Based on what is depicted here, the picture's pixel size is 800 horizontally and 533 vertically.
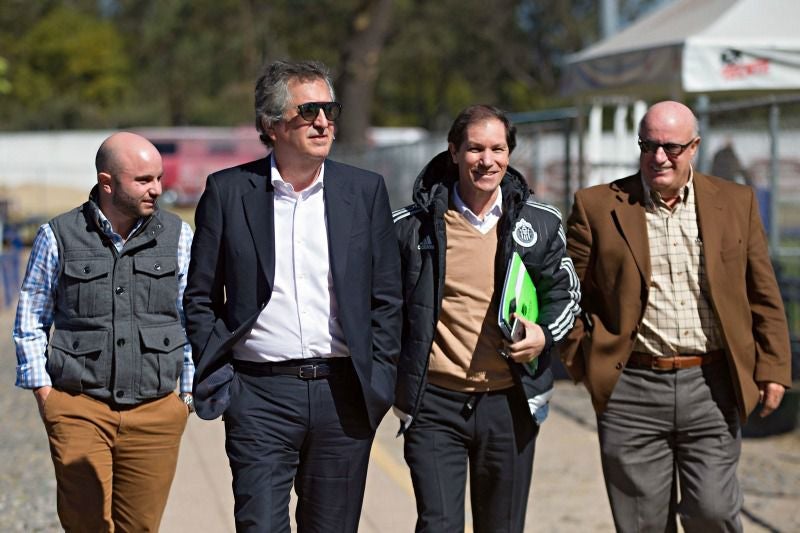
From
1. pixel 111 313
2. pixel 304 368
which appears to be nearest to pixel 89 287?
pixel 111 313

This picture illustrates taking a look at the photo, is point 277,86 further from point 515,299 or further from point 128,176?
point 515,299

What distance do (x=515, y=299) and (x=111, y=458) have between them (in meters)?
1.60

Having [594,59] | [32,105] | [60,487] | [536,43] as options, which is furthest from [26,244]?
[536,43]

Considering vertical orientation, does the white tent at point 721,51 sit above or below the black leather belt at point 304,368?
above

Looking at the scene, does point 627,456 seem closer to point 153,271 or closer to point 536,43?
point 153,271

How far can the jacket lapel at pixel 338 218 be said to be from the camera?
3.94 metres

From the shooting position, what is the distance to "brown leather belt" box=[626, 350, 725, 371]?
14.7 feet

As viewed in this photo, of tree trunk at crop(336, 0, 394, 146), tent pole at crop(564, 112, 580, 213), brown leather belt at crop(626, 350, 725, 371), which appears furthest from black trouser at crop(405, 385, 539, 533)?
tree trunk at crop(336, 0, 394, 146)

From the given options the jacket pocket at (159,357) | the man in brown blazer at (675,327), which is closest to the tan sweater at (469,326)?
the man in brown blazer at (675,327)

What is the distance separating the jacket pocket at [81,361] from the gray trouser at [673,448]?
187cm

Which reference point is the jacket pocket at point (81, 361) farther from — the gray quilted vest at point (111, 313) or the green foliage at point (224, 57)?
the green foliage at point (224, 57)

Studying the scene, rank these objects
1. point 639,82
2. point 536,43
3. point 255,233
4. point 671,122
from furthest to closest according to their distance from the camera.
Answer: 1. point 536,43
2. point 639,82
3. point 671,122
4. point 255,233

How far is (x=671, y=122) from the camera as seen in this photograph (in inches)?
171

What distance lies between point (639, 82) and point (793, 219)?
21.9 feet
